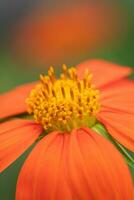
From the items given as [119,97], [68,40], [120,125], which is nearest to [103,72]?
[119,97]

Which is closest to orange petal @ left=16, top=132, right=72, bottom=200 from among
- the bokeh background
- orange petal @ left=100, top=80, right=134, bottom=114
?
orange petal @ left=100, top=80, right=134, bottom=114

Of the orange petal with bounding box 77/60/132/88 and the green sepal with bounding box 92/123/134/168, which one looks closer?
the green sepal with bounding box 92/123/134/168

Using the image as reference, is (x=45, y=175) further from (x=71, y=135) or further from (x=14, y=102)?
(x=14, y=102)

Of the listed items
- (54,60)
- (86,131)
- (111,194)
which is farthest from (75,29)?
(111,194)

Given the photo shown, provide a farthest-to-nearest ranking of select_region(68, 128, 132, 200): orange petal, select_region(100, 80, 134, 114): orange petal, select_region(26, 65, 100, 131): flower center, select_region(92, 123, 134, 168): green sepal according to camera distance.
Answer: select_region(100, 80, 134, 114): orange petal, select_region(26, 65, 100, 131): flower center, select_region(92, 123, 134, 168): green sepal, select_region(68, 128, 132, 200): orange petal

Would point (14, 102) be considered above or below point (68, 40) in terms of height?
above

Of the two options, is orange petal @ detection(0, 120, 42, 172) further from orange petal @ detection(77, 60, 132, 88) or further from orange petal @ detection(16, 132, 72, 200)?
orange petal @ detection(77, 60, 132, 88)
